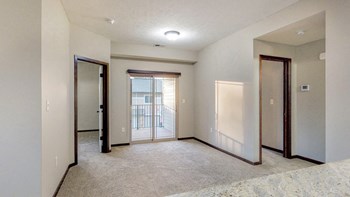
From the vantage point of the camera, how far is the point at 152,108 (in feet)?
17.3

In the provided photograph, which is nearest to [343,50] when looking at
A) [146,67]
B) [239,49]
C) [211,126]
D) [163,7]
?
[239,49]

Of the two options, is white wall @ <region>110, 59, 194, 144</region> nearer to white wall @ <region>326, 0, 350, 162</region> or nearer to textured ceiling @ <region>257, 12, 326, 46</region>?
textured ceiling @ <region>257, 12, 326, 46</region>

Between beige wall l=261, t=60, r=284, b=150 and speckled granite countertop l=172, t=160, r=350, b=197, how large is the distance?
11.8 ft

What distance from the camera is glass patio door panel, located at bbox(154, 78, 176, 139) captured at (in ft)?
17.6

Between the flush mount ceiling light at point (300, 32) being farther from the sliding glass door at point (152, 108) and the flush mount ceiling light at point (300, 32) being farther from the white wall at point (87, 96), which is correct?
the white wall at point (87, 96)

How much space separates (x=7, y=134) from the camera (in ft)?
5.79

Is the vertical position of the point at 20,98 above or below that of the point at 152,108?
above

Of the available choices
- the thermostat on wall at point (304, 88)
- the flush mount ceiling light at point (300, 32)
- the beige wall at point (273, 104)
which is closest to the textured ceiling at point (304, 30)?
the flush mount ceiling light at point (300, 32)

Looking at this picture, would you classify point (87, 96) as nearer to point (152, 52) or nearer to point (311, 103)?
point (152, 52)

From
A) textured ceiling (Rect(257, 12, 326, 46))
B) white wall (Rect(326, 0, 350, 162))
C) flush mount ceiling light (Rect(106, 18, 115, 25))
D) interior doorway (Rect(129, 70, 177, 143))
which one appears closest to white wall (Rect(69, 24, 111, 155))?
flush mount ceiling light (Rect(106, 18, 115, 25))

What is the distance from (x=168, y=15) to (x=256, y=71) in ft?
6.27

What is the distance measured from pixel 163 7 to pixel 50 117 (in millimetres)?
2173

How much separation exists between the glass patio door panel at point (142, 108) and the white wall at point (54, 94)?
206 centimetres

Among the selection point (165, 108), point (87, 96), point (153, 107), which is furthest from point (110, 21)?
point (87, 96)
